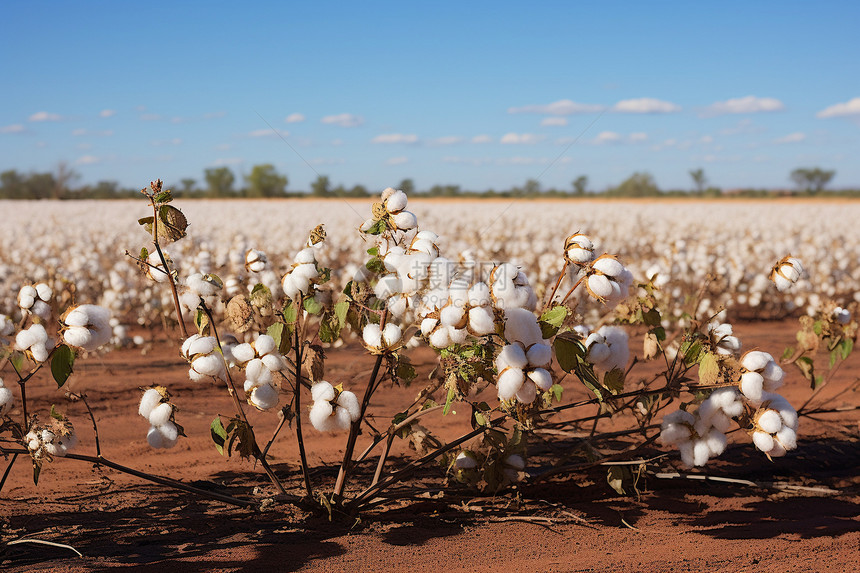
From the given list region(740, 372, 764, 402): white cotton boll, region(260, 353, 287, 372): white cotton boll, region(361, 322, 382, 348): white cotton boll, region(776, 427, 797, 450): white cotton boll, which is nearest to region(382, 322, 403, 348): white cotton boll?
region(361, 322, 382, 348): white cotton boll

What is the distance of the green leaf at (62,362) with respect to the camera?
213 cm

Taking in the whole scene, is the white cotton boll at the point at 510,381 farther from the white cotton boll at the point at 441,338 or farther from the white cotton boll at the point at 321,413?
the white cotton boll at the point at 321,413

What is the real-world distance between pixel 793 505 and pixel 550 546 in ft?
4.47

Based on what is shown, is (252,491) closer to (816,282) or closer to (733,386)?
(733,386)

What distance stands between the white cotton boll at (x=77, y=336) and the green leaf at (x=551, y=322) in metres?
1.34

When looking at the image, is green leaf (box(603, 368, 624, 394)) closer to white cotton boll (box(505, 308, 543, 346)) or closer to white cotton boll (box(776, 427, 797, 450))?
white cotton boll (box(776, 427, 797, 450))

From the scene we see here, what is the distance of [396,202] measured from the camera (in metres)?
2.44

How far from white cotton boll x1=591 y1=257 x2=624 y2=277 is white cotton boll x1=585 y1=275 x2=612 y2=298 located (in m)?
0.02

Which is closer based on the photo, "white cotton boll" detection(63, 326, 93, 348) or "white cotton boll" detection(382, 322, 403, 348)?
"white cotton boll" detection(63, 326, 93, 348)

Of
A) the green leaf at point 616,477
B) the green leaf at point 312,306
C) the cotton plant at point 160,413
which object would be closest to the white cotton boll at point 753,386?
the green leaf at point 616,477

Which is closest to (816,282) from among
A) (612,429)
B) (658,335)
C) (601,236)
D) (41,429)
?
(601,236)

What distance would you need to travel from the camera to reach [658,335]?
2.90 m

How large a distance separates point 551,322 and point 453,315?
1.22ft

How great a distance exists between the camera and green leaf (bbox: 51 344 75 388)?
6.99ft
